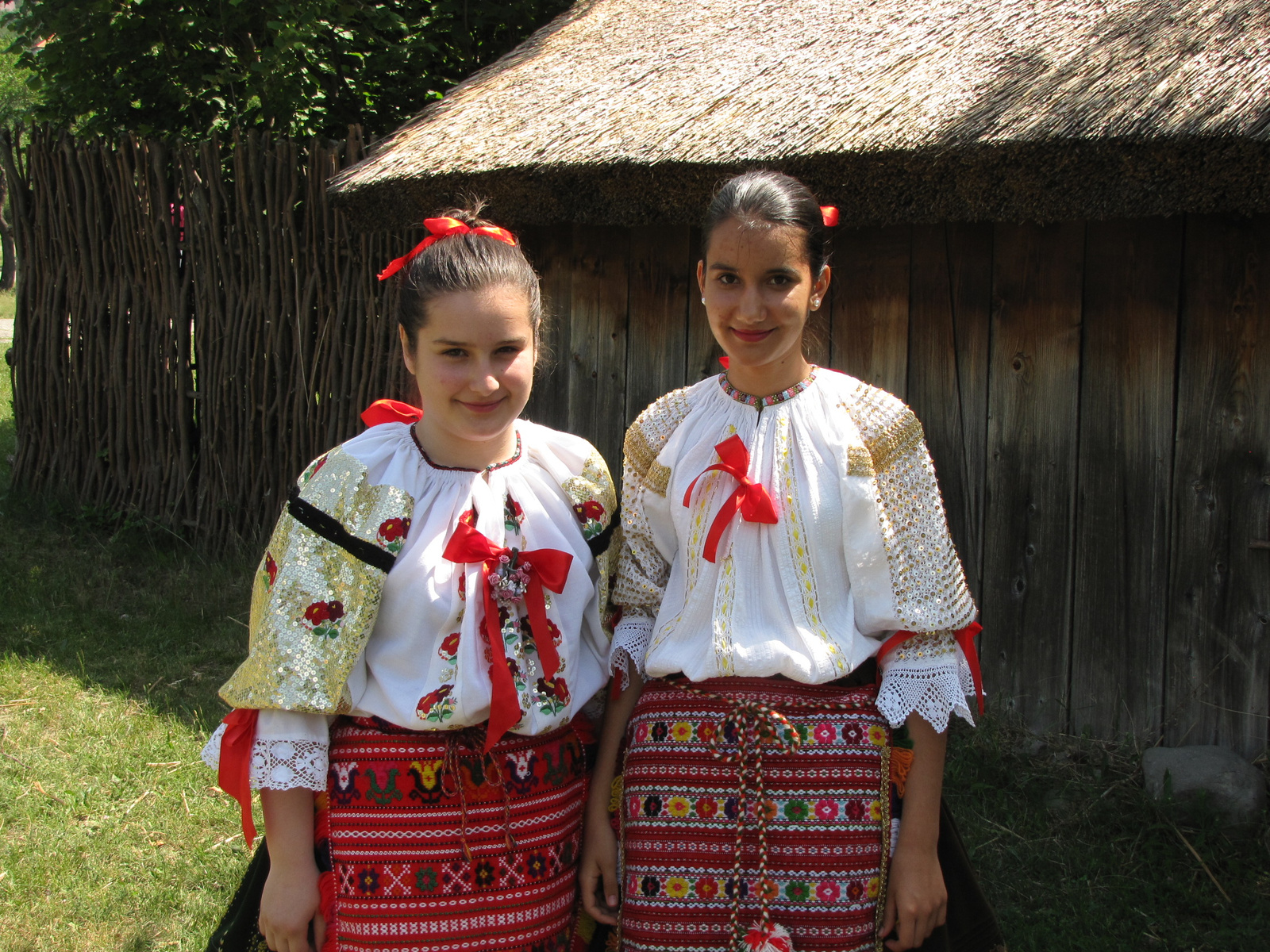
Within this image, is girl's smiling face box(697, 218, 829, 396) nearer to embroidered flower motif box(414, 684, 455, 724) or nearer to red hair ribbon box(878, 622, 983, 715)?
red hair ribbon box(878, 622, 983, 715)

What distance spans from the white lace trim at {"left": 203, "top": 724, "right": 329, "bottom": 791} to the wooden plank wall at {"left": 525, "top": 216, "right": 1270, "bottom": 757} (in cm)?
257

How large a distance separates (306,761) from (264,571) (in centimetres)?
35

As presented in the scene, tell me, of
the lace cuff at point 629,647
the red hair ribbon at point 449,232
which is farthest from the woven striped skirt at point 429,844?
the red hair ribbon at point 449,232

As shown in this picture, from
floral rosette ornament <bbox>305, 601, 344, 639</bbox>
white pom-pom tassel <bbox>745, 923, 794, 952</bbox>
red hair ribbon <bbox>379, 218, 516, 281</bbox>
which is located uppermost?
red hair ribbon <bbox>379, 218, 516, 281</bbox>

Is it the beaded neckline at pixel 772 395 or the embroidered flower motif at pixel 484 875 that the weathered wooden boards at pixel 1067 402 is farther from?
the embroidered flower motif at pixel 484 875

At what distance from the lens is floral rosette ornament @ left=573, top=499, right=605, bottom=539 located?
2070mm

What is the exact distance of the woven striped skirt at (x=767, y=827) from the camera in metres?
1.78

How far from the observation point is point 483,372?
1884 millimetres

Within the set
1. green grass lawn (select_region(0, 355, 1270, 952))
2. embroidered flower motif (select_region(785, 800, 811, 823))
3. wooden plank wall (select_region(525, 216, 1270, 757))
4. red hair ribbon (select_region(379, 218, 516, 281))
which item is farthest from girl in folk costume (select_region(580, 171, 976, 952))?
wooden plank wall (select_region(525, 216, 1270, 757))

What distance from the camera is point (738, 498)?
1876mm

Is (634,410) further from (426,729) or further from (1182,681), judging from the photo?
(426,729)

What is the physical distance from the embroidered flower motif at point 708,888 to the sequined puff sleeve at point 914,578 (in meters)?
0.40

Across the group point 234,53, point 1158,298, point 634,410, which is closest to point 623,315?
point 634,410

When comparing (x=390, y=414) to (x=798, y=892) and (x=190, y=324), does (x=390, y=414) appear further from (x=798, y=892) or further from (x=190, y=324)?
(x=190, y=324)
